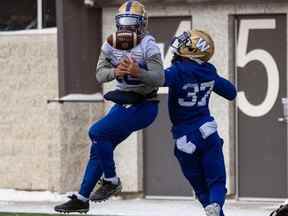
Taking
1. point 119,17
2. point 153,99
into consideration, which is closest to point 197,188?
point 153,99

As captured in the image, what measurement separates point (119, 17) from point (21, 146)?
616 cm

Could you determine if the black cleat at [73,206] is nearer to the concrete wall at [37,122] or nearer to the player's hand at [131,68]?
the player's hand at [131,68]

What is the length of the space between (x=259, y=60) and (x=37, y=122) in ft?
10.1

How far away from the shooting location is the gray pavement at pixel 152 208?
12734 mm

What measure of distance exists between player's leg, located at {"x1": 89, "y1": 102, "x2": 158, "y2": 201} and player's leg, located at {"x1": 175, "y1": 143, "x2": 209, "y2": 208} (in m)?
0.49

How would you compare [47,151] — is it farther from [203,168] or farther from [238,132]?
[203,168]

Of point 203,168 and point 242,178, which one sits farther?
point 242,178

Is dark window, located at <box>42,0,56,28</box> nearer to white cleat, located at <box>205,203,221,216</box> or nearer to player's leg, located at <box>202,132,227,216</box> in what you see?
player's leg, located at <box>202,132,227,216</box>

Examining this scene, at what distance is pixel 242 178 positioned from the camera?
13781 mm

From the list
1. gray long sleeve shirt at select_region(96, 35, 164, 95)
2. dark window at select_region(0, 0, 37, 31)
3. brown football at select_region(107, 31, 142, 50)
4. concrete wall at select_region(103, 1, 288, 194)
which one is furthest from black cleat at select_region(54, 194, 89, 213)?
dark window at select_region(0, 0, 37, 31)

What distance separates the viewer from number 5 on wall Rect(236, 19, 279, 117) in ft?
44.3

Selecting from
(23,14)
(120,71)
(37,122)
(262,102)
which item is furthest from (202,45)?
(23,14)

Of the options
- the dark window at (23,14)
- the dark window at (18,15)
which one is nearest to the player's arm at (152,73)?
the dark window at (23,14)

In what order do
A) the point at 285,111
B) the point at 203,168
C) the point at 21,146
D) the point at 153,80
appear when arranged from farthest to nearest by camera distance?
1. the point at 21,146
2. the point at 285,111
3. the point at 203,168
4. the point at 153,80
